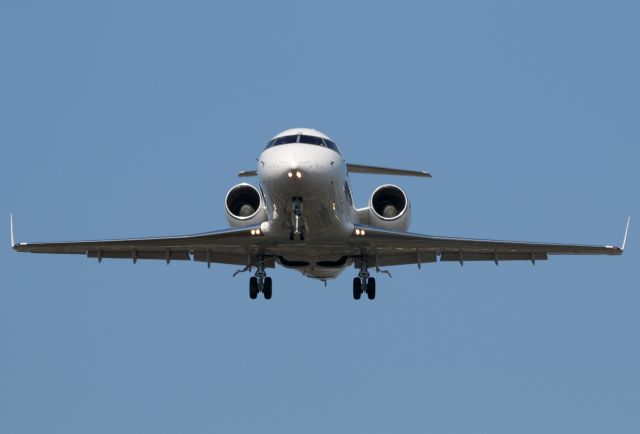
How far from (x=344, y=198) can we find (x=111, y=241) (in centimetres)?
539

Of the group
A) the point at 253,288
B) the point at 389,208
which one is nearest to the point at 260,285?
the point at 253,288

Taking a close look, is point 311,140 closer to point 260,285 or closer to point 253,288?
point 260,285

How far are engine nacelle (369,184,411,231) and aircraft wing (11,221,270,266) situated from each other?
8.68 feet

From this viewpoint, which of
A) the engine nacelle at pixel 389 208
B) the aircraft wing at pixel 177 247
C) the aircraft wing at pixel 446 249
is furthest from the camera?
the engine nacelle at pixel 389 208

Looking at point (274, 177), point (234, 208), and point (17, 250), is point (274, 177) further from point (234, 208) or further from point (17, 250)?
point (17, 250)

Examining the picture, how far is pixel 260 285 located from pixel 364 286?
225 centimetres

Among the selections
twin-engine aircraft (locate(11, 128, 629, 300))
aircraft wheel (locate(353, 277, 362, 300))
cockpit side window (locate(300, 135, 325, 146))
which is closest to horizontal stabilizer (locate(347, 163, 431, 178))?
twin-engine aircraft (locate(11, 128, 629, 300))

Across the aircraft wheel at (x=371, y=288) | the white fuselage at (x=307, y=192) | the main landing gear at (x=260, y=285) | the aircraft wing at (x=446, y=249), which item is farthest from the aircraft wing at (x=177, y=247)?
the aircraft wheel at (x=371, y=288)

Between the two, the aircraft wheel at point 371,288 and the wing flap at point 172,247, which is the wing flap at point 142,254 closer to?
the wing flap at point 172,247

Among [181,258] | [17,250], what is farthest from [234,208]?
[17,250]

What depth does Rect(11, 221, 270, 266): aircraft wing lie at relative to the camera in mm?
23000

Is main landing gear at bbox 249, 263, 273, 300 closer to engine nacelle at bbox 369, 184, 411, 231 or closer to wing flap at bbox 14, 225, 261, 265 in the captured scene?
wing flap at bbox 14, 225, 261, 265

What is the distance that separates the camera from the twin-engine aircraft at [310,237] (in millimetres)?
21016

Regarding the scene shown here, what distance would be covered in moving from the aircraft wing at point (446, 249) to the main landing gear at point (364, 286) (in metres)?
0.31
